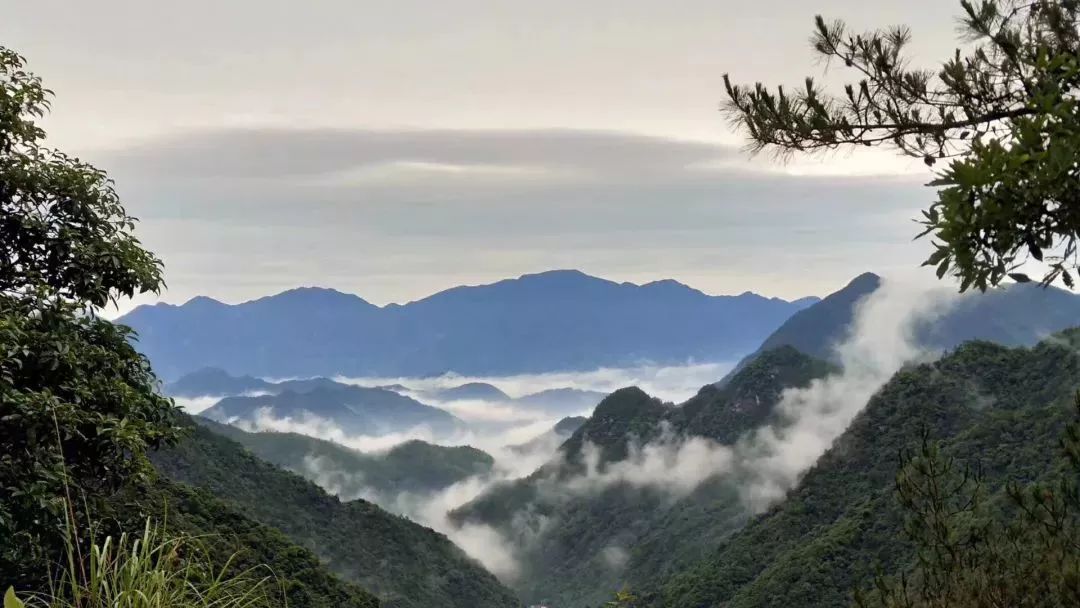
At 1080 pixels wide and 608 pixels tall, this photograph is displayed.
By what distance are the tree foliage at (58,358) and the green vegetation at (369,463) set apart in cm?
11305

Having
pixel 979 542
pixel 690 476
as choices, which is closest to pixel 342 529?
pixel 979 542

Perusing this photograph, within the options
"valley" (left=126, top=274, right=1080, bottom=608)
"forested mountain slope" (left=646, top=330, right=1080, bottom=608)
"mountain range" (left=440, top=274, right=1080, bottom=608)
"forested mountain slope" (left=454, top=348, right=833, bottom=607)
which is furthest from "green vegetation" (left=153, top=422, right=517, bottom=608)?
"forested mountain slope" (left=454, top=348, right=833, bottom=607)

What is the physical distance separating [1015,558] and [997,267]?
157 cm

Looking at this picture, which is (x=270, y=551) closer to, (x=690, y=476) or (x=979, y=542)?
(x=979, y=542)

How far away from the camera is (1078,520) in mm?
4137

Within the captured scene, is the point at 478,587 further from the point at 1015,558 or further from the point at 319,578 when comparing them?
the point at 1015,558

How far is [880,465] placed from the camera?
56906mm

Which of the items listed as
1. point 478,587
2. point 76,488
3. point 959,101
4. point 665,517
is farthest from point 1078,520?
point 665,517

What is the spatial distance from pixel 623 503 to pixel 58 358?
419 ft

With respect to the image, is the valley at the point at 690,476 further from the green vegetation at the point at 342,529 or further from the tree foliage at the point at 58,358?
the tree foliage at the point at 58,358

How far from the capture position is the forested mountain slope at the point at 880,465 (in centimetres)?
4084

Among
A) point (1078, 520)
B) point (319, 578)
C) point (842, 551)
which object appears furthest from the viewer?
point (842, 551)

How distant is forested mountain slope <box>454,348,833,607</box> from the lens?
342ft

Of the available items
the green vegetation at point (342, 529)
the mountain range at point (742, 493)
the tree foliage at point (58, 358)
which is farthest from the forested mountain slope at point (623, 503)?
the tree foliage at point (58, 358)
